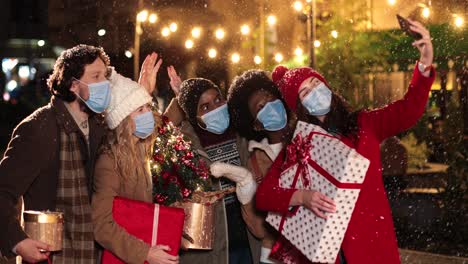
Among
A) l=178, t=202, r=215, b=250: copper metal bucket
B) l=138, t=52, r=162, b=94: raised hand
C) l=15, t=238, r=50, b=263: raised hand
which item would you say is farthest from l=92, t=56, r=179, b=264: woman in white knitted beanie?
l=138, t=52, r=162, b=94: raised hand

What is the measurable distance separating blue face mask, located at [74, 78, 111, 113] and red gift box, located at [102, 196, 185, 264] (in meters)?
0.51

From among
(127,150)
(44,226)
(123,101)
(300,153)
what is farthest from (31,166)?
(300,153)

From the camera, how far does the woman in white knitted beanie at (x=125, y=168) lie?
4715mm

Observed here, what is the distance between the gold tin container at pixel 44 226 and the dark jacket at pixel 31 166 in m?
0.05

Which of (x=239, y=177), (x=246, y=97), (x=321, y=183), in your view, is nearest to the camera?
(x=321, y=183)

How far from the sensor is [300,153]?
4762 millimetres

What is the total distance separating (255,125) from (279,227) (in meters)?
0.99

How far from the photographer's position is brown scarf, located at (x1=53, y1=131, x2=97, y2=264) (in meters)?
4.63

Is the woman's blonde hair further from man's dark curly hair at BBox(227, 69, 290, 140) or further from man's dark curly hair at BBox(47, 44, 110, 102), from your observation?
man's dark curly hair at BBox(227, 69, 290, 140)

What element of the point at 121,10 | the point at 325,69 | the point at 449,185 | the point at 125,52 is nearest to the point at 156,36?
the point at 125,52

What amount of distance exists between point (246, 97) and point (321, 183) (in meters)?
1.38

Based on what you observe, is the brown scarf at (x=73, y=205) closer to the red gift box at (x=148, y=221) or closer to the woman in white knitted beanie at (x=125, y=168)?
the woman in white knitted beanie at (x=125, y=168)

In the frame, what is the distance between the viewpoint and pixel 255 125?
18.7ft

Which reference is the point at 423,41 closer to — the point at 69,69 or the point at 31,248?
the point at 69,69
